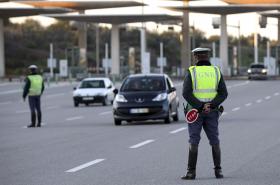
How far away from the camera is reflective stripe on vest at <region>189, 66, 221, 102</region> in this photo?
13328 millimetres

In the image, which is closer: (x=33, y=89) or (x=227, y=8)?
(x=33, y=89)

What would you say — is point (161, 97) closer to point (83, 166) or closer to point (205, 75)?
point (83, 166)

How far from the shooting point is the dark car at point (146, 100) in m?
28.4

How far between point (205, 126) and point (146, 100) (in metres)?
15.4

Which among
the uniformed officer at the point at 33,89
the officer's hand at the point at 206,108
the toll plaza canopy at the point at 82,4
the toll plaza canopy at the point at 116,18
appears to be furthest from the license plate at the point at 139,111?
the toll plaza canopy at the point at 82,4

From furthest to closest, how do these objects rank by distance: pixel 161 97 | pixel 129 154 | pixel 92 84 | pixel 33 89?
1. pixel 92 84
2. pixel 161 97
3. pixel 33 89
4. pixel 129 154

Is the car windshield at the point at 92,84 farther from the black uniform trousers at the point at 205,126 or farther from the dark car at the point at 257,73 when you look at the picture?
the dark car at the point at 257,73

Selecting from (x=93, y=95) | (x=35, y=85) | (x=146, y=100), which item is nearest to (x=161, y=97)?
(x=146, y=100)

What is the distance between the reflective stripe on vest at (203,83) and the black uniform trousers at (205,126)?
0.69 feet

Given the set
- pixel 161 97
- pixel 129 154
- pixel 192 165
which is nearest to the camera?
pixel 192 165

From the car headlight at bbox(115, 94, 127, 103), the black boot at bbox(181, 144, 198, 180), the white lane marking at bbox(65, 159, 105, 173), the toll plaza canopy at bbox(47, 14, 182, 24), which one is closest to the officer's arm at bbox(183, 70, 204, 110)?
the black boot at bbox(181, 144, 198, 180)

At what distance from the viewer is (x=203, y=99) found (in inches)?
525

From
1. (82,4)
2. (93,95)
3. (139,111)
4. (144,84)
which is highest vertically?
(82,4)

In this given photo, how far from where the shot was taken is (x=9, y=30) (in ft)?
609
